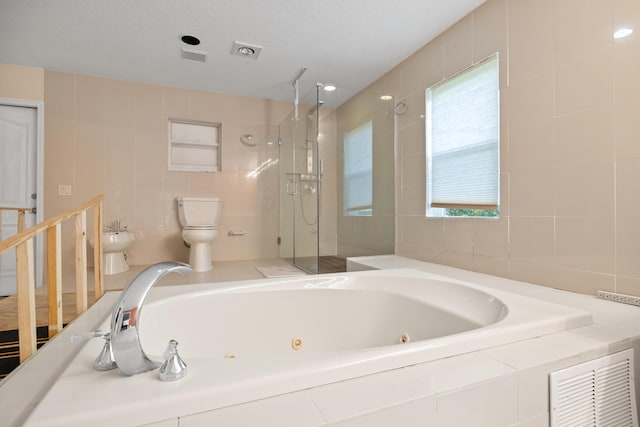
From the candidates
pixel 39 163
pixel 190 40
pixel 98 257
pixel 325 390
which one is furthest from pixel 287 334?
pixel 39 163

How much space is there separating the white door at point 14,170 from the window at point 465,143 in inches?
151

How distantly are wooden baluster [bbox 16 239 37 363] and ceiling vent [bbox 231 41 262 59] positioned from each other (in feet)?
7.73

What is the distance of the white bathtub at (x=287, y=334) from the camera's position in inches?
23.7

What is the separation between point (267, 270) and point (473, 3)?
284cm

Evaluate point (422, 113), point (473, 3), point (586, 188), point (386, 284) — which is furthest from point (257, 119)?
point (586, 188)

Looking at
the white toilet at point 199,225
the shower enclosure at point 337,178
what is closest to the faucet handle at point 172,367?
the shower enclosure at point 337,178

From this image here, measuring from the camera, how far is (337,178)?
3318 millimetres

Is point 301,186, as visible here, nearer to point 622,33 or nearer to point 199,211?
point 199,211

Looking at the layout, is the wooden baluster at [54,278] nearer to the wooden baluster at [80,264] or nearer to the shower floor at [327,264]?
the wooden baluster at [80,264]

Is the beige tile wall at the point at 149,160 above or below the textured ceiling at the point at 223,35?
below

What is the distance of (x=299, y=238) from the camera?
360 cm

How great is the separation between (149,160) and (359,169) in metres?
2.40

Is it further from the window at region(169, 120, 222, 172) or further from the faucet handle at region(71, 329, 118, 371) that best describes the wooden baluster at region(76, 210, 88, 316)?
the window at region(169, 120, 222, 172)

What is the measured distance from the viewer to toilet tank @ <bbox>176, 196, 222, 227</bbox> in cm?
351
